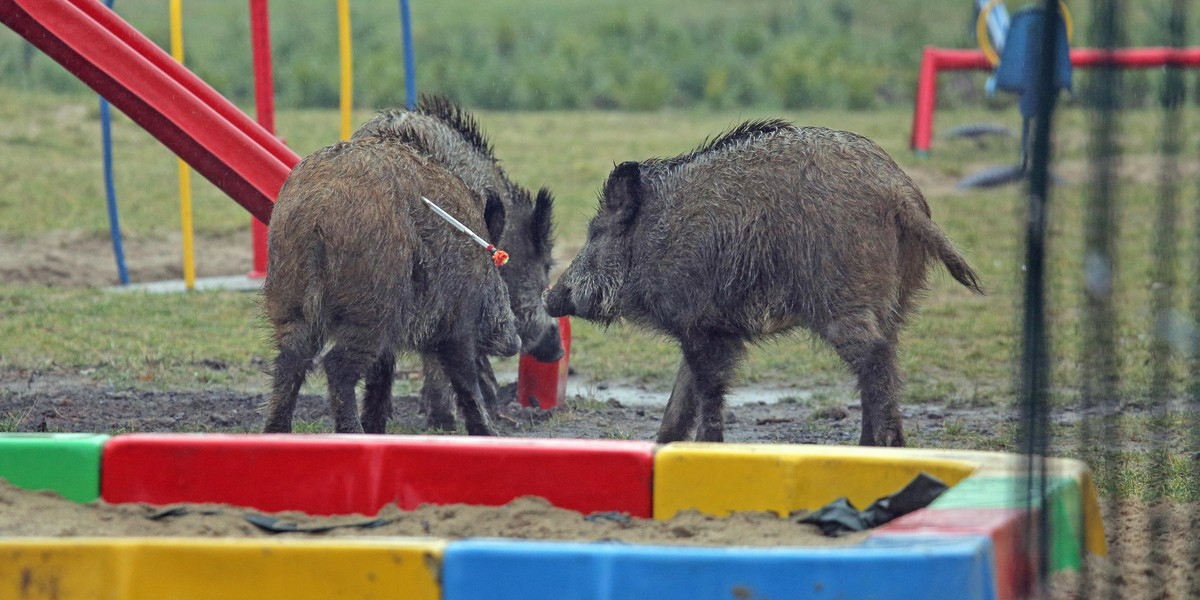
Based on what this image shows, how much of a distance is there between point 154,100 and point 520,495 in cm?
346

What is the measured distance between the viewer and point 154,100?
7.12m

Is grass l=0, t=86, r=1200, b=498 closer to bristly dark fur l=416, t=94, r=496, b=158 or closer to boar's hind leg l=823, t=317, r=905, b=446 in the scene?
boar's hind leg l=823, t=317, r=905, b=446

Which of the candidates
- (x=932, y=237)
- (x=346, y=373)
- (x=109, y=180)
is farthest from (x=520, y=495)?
(x=109, y=180)

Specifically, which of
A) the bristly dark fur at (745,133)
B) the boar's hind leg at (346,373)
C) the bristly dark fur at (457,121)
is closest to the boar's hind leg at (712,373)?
the bristly dark fur at (745,133)

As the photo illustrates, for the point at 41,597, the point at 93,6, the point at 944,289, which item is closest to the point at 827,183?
the point at 41,597

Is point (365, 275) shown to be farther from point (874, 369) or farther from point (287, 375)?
point (874, 369)

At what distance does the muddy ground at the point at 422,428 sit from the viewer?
13.9 feet

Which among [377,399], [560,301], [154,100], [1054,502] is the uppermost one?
[154,100]

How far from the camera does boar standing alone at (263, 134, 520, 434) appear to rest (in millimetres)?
5820

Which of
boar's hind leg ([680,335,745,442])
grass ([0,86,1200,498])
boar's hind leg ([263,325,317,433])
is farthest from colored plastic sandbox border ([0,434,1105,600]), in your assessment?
boar's hind leg ([680,335,745,442])

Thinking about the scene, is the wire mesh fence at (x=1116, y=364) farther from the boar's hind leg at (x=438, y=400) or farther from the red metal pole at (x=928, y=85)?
the red metal pole at (x=928, y=85)

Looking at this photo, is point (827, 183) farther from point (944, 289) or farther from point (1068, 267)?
point (1068, 267)

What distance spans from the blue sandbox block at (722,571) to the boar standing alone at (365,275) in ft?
8.23

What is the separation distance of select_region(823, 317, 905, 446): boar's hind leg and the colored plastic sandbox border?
4.46 ft
